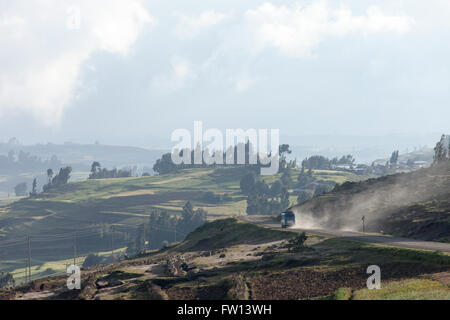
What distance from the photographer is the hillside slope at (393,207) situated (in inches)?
3214

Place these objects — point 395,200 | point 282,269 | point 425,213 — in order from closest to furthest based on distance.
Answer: point 282,269 < point 425,213 < point 395,200

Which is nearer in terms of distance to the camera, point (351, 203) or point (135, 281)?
point (135, 281)

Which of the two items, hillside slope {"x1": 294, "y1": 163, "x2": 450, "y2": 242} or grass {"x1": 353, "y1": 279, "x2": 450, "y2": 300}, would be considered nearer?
grass {"x1": 353, "y1": 279, "x2": 450, "y2": 300}

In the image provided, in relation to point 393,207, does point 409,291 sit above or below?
below

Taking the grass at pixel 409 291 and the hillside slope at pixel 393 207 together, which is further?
the hillside slope at pixel 393 207

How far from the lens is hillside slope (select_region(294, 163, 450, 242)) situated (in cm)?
8162

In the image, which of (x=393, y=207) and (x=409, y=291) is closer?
(x=409, y=291)

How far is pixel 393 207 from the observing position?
102 meters
